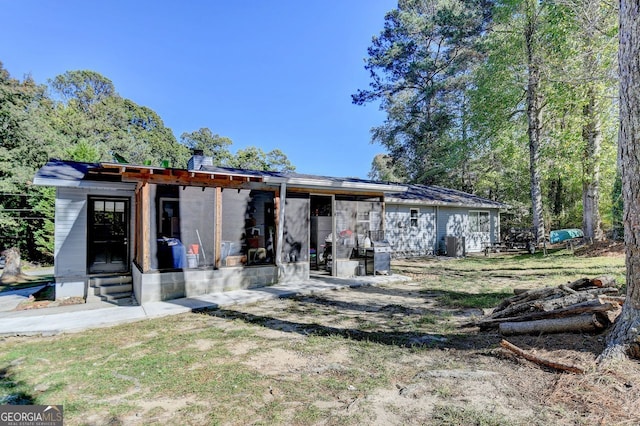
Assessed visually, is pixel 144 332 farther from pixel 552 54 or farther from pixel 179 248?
pixel 552 54

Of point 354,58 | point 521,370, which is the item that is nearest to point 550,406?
point 521,370

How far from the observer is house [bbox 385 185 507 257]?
14289 mm

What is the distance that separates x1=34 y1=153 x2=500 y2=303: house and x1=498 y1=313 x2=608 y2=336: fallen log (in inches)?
200

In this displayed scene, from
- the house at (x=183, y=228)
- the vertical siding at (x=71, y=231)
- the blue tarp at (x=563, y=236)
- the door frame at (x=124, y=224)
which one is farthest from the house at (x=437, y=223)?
the vertical siding at (x=71, y=231)

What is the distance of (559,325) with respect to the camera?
12.8 feet

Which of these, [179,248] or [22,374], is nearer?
[22,374]

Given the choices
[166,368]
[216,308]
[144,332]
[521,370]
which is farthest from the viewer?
[216,308]

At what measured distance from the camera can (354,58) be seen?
24266 millimetres

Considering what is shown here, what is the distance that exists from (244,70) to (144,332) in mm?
23692

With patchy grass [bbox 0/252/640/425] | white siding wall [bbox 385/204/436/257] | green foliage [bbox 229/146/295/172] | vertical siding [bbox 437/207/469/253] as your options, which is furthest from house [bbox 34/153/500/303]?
green foliage [bbox 229/146/295/172]

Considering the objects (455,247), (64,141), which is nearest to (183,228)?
Result: (455,247)

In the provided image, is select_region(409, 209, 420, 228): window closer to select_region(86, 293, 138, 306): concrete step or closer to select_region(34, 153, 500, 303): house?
select_region(34, 153, 500, 303): house

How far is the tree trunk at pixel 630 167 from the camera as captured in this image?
3158mm

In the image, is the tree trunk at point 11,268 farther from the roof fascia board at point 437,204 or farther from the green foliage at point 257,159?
the green foliage at point 257,159
